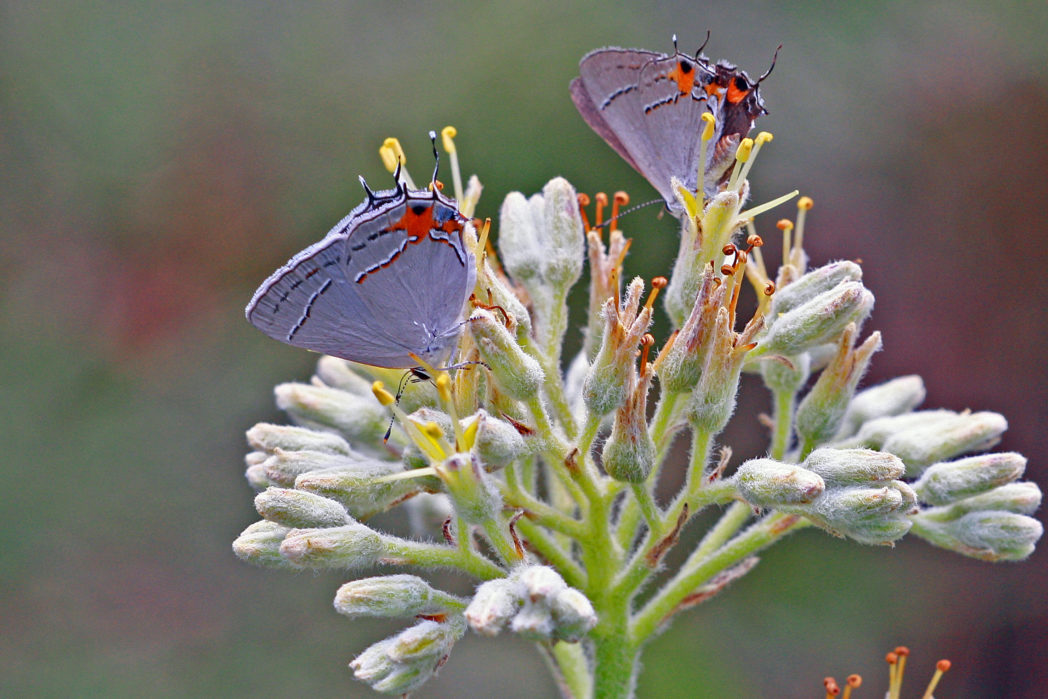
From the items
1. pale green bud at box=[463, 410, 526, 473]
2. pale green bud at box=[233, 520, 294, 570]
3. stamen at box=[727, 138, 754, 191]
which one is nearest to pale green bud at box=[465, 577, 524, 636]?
pale green bud at box=[463, 410, 526, 473]

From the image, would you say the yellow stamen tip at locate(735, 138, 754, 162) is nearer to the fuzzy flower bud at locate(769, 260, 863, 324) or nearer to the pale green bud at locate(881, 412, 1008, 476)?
the fuzzy flower bud at locate(769, 260, 863, 324)

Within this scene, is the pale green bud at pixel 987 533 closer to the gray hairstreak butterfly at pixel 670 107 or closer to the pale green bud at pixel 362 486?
the gray hairstreak butterfly at pixel 670 107

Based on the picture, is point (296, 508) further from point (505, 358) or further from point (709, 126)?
point (709, 126)

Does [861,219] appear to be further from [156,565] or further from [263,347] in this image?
[156,565]

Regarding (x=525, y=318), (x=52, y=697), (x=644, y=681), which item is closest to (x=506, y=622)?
(x=525, y=318)

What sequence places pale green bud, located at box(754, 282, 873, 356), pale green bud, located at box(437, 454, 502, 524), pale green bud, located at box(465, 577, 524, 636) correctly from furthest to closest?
pale green bud, located at box(754, 282, 873, 356) → pale green bud, located at box(437, 454, 502, 524) → pale green bud, located at box(465, 577, 524, 636)

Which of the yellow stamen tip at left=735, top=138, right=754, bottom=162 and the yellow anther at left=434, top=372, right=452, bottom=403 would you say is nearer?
the yellow anther at left=434, top=372, right=452, bottom=403
